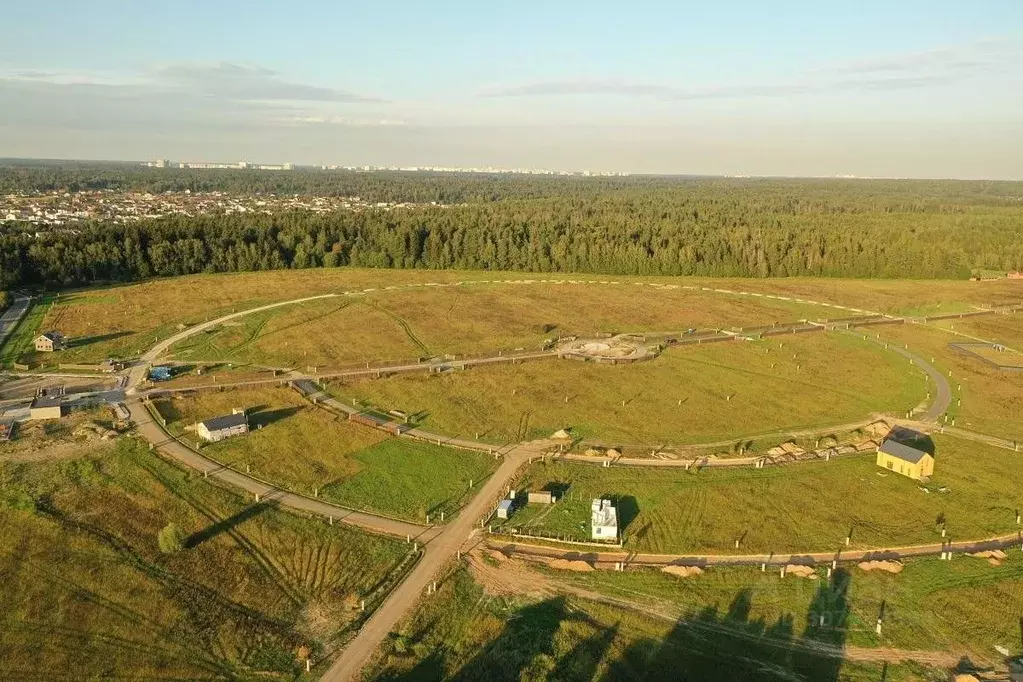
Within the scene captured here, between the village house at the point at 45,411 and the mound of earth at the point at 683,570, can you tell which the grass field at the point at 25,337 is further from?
the mound of earth at the point at 683,570

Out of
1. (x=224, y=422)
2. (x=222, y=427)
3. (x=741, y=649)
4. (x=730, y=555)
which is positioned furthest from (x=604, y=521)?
(x=224, y=422)

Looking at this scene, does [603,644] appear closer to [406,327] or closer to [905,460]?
[905,460]

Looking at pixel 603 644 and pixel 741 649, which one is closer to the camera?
pixel 741 649

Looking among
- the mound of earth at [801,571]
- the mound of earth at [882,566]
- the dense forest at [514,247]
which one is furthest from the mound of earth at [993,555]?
the dense forest at [514,247]

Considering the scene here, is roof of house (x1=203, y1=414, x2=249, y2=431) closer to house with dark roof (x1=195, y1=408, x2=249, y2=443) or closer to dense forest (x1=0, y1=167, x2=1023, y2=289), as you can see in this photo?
house with dark roof (x1=195, y1=408, x2=249, y2=443)

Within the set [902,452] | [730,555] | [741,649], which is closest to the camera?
[741,649]

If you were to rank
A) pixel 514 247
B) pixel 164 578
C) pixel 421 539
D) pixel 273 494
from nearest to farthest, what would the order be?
1. pixel 164 578
2. pixel 421 539
3. pixel 273 494
4. pixel 514 247
